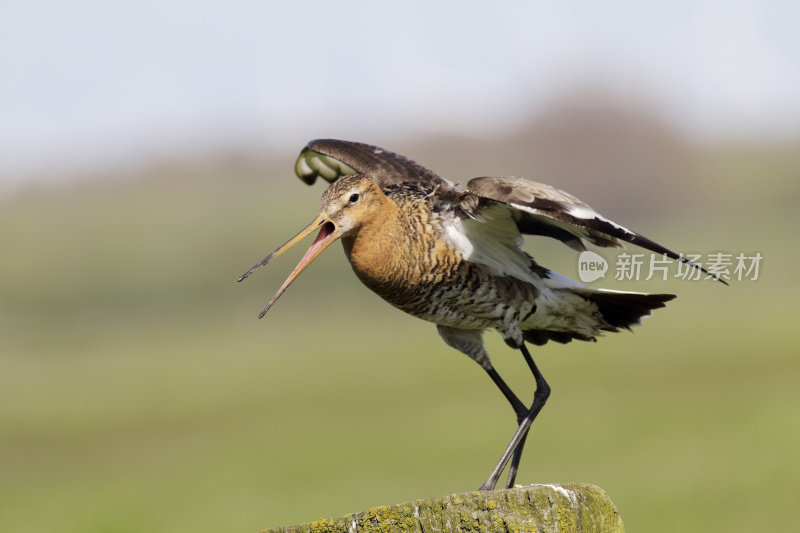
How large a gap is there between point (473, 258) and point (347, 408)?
25775mm

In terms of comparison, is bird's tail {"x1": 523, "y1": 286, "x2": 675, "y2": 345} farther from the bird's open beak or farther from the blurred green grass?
the blurred green grass

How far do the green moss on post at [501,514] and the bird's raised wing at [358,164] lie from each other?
3763 millimetres

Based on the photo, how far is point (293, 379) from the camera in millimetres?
39688

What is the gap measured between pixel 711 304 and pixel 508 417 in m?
A: 26.9

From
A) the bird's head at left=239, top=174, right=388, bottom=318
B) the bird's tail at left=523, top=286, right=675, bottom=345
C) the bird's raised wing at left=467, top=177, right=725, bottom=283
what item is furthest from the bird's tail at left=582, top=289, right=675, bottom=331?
the bird's head at left=239, top=174, right=388, bottom=318

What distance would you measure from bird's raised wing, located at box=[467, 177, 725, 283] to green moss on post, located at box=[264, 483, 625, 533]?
2.04 meters

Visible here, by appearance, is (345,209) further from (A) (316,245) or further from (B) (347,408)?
(B) (347,408)

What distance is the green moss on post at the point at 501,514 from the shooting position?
5.09 m

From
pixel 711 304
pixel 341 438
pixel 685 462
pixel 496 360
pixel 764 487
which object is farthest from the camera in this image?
pixel 711 304

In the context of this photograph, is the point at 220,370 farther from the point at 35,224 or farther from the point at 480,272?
the point at 35,224

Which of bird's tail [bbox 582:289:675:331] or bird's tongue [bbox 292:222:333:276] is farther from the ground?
bird's tail [bbox 582:289:675:331]

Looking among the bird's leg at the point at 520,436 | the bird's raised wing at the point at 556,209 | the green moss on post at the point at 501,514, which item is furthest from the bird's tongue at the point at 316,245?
the green moss on post at the point at 501,514

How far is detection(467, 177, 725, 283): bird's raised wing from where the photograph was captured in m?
7.20

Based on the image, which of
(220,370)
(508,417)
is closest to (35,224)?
(220,370)
